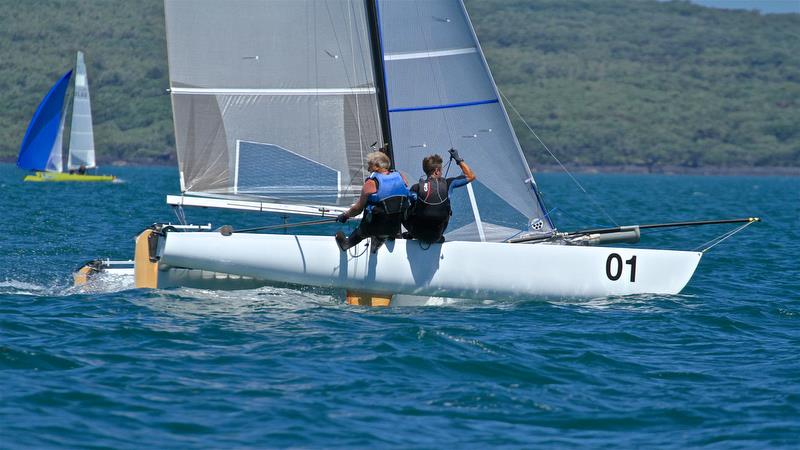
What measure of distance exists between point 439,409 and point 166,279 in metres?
4.46

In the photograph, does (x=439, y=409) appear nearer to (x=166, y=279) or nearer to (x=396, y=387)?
(x=396, y=387)

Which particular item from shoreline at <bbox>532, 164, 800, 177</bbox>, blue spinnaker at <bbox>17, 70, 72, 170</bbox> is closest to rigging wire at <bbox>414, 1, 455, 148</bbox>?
blue spinnaker at <bbox>17, 70, 72, 170</bbox>

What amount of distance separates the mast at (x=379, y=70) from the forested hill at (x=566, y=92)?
122m

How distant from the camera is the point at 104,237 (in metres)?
19.0

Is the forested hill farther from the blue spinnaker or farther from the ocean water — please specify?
the ocean water

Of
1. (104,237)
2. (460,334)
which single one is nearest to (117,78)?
(104,237)

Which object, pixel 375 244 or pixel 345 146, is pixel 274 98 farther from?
pixel 375 244

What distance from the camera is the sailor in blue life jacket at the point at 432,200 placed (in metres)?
10.9

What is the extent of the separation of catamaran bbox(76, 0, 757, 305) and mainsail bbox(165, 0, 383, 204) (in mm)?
12

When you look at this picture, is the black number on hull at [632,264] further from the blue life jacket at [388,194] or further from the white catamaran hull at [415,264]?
the blue life jacket at [388,194]

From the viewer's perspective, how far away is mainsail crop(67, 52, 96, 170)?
171 ft

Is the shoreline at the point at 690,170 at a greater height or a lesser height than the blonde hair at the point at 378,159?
greater

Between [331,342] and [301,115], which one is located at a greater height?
[301,115]

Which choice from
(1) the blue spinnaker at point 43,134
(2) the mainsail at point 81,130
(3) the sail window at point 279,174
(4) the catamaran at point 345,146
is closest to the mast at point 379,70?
(4) the catamaran at point 345,146
